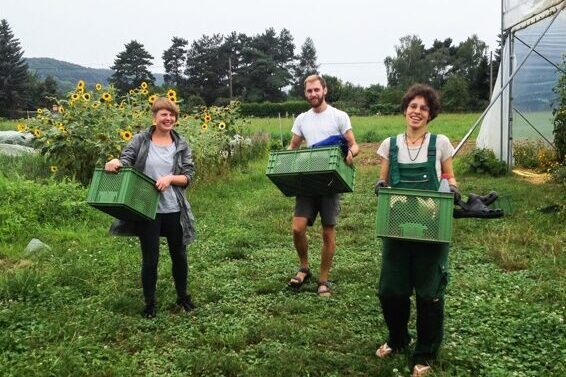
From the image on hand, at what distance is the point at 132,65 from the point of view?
62469mm

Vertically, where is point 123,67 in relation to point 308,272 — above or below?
above

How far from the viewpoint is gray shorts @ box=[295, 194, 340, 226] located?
15.6 feet

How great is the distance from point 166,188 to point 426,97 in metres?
1.90

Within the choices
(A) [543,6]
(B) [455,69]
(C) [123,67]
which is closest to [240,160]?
(A) [543,6]

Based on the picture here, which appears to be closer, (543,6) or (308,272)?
(308,272)

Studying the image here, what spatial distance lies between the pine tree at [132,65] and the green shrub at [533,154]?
2099 inches

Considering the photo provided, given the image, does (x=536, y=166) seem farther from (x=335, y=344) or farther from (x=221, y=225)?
(x=335, y=344)

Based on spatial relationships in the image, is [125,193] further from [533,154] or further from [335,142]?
[533,154]

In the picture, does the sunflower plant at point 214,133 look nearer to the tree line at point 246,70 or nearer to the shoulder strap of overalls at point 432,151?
the shoulder strap of overalls at point 432,151

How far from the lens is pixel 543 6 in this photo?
33.3 feet

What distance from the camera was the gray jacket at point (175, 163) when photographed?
4188mm

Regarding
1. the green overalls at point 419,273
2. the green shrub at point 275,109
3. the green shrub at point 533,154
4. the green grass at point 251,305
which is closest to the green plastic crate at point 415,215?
the green overalls at point 419,273

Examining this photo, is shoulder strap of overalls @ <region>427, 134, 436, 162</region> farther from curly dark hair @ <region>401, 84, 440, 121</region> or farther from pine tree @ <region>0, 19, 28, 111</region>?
pine tree @ <region>0, 19, 28, 111</region>

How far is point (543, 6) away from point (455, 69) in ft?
197
